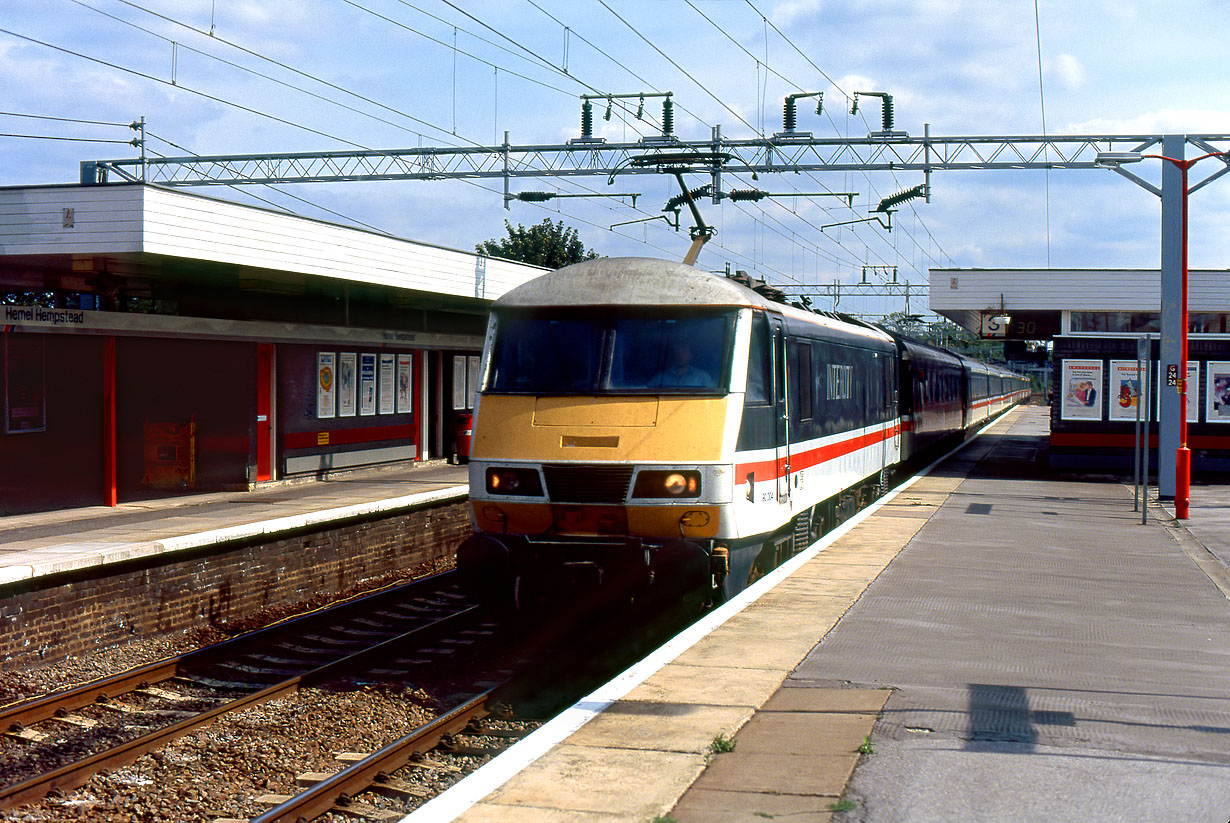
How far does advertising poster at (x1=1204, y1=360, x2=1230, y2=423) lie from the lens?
2406 centimetres

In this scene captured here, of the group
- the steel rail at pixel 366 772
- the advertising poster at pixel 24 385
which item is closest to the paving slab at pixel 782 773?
the steel rail at pixel 366 772

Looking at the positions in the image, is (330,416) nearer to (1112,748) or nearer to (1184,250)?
(1184,250)

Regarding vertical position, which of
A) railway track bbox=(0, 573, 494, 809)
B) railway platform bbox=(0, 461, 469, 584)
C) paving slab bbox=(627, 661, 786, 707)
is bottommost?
railway track bbox=(0, 573, 494, 809)

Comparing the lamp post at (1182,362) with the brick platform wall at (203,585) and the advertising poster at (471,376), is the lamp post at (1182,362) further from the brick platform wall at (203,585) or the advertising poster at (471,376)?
the advertising poster at (471,376)

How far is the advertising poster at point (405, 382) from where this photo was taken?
2241cm

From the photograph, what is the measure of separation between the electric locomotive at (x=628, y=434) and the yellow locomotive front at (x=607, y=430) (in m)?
0.01

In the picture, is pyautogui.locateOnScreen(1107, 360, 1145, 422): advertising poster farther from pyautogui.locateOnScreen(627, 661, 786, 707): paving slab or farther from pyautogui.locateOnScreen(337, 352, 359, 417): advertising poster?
pyautogui.locateOnScreen(627, 661, 786, 707): paving slab

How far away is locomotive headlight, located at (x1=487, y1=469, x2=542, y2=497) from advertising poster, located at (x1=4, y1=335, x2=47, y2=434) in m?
9.05

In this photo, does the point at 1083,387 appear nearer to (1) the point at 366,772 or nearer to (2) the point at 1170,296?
(2) the point at 1170,296

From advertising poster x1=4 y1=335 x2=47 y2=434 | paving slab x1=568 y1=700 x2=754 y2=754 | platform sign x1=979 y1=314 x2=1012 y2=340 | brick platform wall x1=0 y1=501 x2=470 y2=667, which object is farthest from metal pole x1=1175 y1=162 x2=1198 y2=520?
advertising poster x1=4 y1=335 x2=47 y2=434

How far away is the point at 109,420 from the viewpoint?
654 inches

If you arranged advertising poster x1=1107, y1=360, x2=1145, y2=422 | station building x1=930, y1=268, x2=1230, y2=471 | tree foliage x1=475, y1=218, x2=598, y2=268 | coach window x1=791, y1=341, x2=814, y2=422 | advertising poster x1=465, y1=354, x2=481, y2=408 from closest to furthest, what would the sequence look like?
coach window x1=791, y1=341, x2=814, y2=422
station building x1=930, y1=268, x2=1230, y2=471
advertising poster x1=1107, y1=360, x2=1145, y2=422
advertising poster x1=465, y1=354, x2=481, y2=408
tree foliage x1=475, y1=218, x2=598, y2=268

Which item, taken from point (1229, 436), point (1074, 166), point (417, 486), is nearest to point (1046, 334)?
point (1229, 436)

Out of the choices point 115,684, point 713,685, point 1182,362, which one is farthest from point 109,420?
point 1182,362
